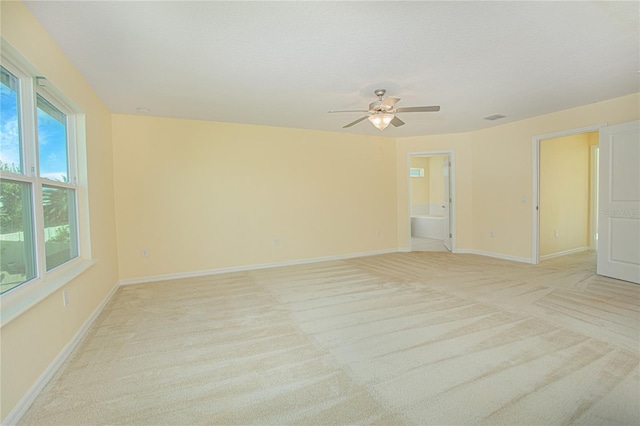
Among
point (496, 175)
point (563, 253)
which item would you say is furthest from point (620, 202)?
point (563, 253)

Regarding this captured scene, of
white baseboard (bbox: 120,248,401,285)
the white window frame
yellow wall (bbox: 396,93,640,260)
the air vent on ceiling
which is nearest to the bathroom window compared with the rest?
yellow wall (bbox: 396,93,640,260)

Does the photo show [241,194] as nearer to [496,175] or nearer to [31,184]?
[31,184]

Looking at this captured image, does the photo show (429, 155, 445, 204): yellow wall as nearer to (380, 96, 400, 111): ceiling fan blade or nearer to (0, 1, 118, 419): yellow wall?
(380, 96, 400, 111): ceiling fan blade

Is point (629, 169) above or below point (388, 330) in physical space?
above

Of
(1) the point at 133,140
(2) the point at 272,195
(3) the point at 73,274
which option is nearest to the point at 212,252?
(2) the point at 272,195

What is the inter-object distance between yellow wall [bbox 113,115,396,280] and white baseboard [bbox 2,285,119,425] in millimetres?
1698

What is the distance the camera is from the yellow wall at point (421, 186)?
9.01 metres

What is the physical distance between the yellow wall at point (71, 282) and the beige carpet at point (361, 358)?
19 centimetres

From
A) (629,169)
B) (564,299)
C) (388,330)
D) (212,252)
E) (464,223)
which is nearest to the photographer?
(388,330)

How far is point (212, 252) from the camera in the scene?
4559 mm

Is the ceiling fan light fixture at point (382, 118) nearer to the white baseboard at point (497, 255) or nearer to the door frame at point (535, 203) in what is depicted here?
the door frame at point (535, 203)

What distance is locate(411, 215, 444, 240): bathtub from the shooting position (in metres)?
7.57

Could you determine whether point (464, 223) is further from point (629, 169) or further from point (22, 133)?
point (22, 133)

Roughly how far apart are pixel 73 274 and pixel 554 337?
3812 millimetres
